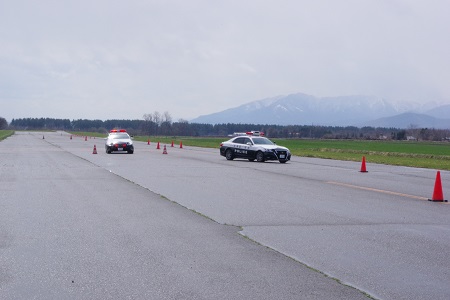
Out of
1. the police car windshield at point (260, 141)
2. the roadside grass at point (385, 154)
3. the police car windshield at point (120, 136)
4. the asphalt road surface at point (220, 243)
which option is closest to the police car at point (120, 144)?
the police car windshield at point (120, 136)

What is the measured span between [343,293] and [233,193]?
9556mm

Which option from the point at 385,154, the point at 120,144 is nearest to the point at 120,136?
the point at 120,144

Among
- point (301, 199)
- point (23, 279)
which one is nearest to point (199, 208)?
point (301, 199)

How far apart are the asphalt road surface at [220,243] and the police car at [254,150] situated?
13.5 metres

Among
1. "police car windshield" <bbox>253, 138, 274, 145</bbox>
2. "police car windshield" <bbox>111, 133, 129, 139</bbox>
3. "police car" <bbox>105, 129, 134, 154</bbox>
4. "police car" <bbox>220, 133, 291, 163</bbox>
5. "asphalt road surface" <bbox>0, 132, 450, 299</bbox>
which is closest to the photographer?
"asphalt road surface" <bbox>0, 132, 450, 299</bbox>

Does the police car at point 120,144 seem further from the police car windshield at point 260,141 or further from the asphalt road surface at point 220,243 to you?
the asphalt road surface at point 220,243

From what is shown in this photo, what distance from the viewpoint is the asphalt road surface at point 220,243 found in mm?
6531

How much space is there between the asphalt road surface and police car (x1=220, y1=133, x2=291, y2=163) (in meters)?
13.5

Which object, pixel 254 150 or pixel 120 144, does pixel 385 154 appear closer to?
pixel 254 150

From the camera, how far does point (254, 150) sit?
3152 cm

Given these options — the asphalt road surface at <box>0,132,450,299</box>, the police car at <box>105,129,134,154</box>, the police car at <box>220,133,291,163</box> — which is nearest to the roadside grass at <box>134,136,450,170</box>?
the police car at <box>220,133,291,163</box>

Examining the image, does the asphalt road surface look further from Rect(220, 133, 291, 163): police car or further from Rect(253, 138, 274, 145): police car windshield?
Rect(253, 138, 274, 145): police car windshield

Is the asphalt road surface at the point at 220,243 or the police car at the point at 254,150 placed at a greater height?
the police car at the point at 254,150

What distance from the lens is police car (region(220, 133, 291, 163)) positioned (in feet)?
101
